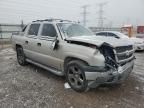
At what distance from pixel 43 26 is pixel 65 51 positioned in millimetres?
1505

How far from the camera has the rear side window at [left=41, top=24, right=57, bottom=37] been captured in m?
4.21

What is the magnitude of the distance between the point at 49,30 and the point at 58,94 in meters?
1.91

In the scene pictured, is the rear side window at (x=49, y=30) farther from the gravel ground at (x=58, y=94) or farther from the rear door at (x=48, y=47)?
the gravel ground at (x=58, y=94)

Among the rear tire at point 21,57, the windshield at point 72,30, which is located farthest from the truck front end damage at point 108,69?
the rear tire at point 21,57

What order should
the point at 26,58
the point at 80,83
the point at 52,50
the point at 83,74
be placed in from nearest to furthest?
the point at 83,74 < the point at 80,83 < the point at 52,50 < the point at 26,58

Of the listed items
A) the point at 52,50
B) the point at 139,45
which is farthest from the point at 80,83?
the point at 139,45

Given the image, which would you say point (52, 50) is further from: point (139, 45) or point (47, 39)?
point (139, 45)

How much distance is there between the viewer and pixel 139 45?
943cm

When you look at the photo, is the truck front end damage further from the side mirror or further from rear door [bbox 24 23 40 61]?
rear door [bbox 24 23 40 61]

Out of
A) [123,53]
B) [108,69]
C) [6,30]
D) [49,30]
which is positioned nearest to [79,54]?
[108,69]

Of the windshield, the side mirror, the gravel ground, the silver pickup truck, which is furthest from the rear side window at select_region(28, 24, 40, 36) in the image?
the gravel ground

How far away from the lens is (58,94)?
358 cm

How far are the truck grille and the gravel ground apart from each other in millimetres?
862

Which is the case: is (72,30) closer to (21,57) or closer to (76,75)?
(76,75)
